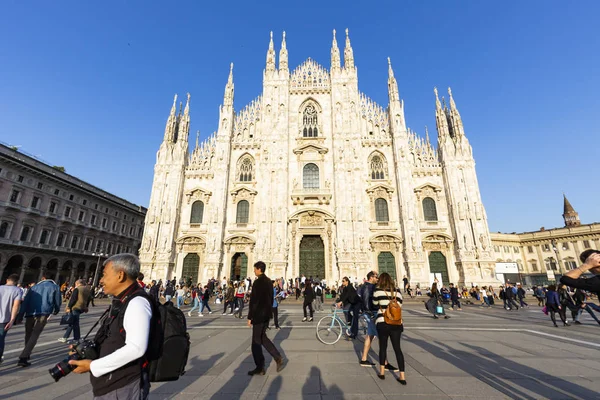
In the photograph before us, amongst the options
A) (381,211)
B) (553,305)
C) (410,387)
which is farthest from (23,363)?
(381,211)

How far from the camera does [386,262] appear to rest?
24656 mm

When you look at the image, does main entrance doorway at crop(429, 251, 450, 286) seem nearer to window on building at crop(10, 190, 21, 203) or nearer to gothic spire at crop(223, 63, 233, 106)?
gothic spire at crop(223, 63, 233, 106)

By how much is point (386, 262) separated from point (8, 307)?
78.8 ft

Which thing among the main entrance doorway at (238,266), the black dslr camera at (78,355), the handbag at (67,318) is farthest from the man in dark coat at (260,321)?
the main entrance doorway at (238,266)

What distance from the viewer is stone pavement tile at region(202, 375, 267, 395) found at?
155 inches

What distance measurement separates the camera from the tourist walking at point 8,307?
16.2 feet

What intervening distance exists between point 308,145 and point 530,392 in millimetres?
25256

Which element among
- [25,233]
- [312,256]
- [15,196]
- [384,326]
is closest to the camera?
[384,326]

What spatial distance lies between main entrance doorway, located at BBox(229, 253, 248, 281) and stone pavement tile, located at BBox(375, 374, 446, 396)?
21674 millimetres

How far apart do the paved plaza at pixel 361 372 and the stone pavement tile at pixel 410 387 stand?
1 cm

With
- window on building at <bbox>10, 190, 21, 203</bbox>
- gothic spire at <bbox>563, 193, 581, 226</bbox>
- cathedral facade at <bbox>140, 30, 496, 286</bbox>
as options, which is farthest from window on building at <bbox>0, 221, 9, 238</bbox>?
gothic spire at <bbox>563, 193, 581, 226</bbox>

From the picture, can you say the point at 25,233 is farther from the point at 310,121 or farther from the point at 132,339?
the point at 132,339

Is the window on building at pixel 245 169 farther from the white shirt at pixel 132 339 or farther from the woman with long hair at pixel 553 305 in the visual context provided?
the white shirt at pixel 132 339

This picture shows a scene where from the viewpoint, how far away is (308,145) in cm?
2759
